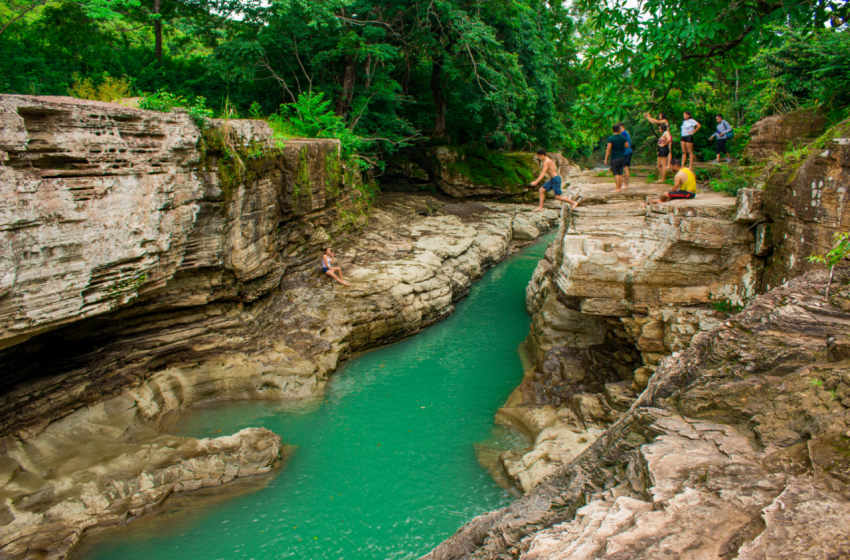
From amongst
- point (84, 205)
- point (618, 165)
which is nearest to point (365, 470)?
point (84, 205)

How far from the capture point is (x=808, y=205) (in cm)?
649

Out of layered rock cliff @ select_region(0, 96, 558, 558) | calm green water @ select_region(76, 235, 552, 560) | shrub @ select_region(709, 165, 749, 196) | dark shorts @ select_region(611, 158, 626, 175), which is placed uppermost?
dark shorts @ select_region(611, 158, 626, 175)

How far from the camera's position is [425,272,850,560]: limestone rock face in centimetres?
216

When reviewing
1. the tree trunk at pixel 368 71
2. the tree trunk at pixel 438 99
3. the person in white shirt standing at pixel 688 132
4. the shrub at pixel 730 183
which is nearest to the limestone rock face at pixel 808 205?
the shrub at pixel 730 183

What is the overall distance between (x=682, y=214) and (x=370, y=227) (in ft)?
34.3

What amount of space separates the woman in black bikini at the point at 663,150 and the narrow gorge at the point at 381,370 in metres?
0.42

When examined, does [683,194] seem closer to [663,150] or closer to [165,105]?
[663,150]

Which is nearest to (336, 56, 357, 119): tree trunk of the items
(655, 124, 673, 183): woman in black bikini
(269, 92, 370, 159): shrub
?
(269, 92, 370, 159): shrub

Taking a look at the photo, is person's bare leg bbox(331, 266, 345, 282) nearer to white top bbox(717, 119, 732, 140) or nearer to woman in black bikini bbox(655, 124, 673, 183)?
woman in black bikini bbox(655, 124, 673, 183)

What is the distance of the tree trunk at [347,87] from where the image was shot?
57.2 feet

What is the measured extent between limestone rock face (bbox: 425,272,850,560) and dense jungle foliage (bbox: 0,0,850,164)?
419 cm

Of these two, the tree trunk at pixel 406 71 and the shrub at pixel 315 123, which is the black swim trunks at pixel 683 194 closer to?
the shrub at pixel 315 123

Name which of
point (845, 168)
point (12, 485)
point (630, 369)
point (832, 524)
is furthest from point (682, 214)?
point (12, 485)

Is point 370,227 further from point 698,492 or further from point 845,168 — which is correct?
point 698,492
